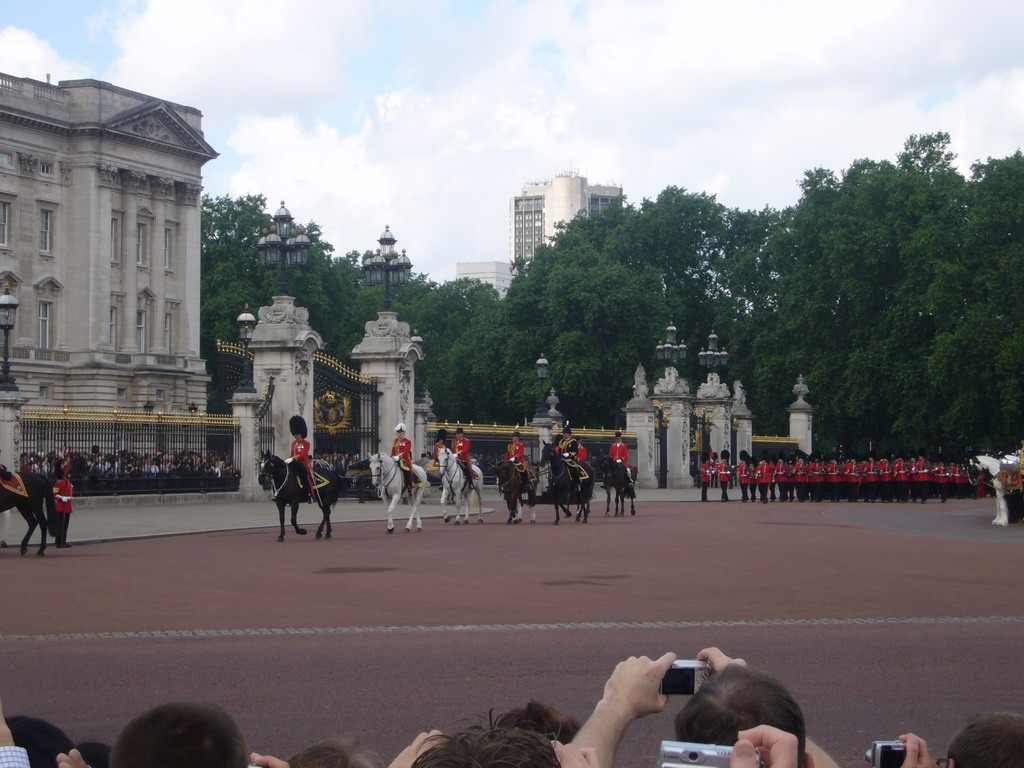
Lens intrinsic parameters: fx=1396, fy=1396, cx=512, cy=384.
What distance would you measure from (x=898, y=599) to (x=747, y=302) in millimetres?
57118

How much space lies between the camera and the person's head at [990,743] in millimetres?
3045

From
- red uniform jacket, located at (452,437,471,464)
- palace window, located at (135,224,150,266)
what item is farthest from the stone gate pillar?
palace window, located at (135,224,150,266)

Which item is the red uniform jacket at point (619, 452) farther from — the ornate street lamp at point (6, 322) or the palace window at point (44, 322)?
the palace window at point (44, 322)

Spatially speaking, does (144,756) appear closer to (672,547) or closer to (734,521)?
(672,547)

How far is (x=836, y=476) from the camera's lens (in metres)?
43.7

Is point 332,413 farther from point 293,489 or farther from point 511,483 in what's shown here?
point 293,489

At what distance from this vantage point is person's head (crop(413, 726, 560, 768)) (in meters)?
2.63

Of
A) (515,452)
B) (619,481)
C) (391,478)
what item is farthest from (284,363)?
(391,478)

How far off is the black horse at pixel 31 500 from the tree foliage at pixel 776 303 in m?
35.3

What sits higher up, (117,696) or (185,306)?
(185,306)

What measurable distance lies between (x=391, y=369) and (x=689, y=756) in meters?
35.3

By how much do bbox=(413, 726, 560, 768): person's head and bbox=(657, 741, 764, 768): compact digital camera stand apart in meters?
0.21

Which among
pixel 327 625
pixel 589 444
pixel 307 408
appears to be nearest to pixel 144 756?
pixel 327 625

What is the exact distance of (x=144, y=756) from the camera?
3.01m
